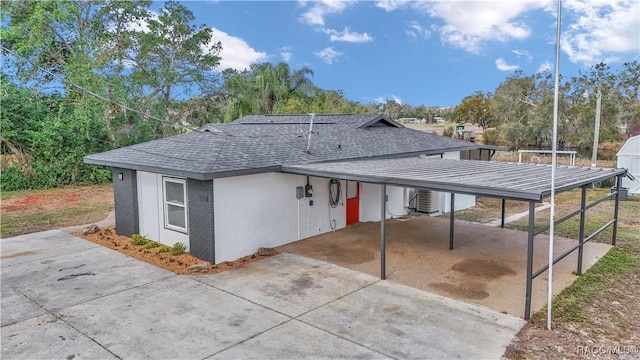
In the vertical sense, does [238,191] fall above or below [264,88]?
below

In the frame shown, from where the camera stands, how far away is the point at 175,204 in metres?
9.14

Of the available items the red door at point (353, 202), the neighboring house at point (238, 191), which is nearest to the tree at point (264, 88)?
the neighboring house at point (238, 191)

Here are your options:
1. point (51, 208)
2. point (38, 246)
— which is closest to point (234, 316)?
point (38, 246)

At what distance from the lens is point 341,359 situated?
4.78 metres

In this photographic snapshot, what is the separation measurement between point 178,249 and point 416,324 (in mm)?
5433

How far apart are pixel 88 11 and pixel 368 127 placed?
55.0 ft

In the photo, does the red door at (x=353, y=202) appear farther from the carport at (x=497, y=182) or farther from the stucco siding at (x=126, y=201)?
the stucco siding at (x=126, y=201)

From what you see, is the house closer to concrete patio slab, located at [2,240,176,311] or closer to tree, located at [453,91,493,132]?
concrete patio slab, located at [2,240,176,311]

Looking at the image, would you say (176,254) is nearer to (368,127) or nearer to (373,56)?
(368,127)

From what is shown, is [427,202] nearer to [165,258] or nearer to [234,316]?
[165,258]

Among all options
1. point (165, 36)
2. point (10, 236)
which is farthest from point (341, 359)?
point (165, 36)

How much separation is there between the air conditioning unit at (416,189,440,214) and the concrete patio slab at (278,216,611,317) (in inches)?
54.4

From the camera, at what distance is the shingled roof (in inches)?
338

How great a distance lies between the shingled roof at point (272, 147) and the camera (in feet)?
28.2
